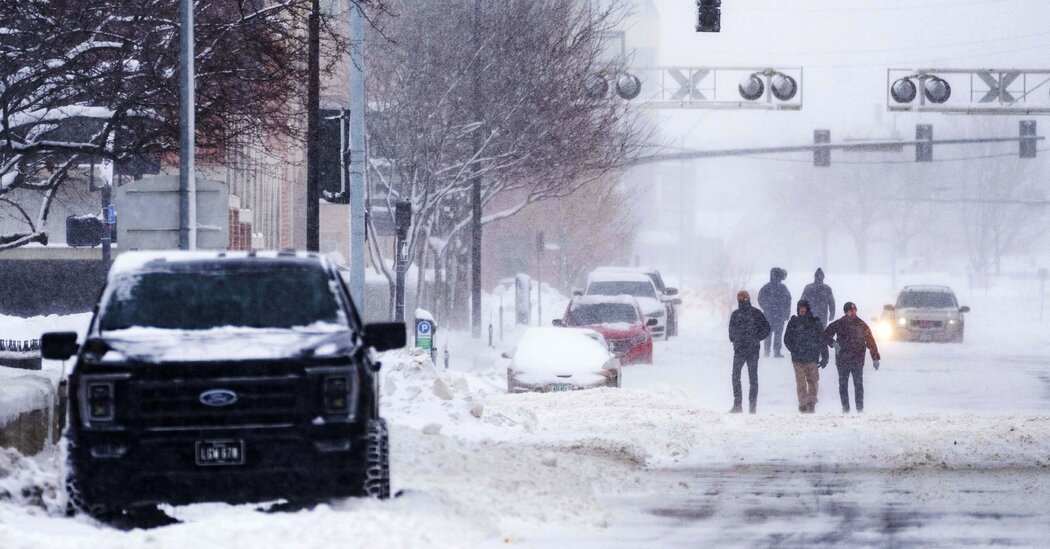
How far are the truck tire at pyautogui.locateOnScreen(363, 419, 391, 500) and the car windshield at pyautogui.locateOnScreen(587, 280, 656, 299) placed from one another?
33.6m

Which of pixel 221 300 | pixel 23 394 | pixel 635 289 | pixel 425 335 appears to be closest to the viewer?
pixel 221 300

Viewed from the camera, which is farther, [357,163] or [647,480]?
[357,163]

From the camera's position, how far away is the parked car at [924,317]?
45.8 meters

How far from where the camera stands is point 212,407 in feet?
33.0

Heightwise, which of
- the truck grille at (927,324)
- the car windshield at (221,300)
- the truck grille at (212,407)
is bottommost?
the truck grille at (927,324)

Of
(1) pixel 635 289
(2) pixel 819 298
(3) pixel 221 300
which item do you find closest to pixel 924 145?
(1) pixel 635 289

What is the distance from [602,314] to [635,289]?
31.2ft

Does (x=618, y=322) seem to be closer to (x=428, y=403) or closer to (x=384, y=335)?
(x=428, y=403)

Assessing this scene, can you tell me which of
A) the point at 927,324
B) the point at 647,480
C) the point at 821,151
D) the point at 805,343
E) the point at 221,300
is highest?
the point at 821,151

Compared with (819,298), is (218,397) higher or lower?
higher

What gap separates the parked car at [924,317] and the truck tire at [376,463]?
119 ft

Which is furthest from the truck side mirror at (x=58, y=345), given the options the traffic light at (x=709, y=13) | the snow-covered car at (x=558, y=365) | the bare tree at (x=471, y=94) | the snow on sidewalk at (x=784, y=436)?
the bare tree at (x=471, y=94)

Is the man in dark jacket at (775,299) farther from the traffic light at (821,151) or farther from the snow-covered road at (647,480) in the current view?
the traffic light at (821,151)

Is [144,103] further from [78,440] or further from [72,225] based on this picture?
[72,225]
